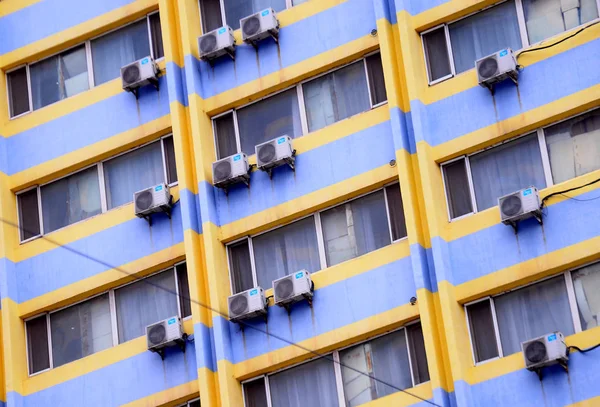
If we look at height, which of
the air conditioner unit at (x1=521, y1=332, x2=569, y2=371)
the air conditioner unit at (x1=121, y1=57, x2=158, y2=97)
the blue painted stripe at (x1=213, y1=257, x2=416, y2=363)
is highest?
the air conditioner unit at (x1=121, y1=57, x2=158, y2=97)

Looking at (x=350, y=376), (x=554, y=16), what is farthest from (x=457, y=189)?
(x=350, y=376)

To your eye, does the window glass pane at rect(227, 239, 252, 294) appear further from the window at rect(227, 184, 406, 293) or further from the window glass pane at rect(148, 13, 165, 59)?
the window glass pane at rect(148, 13, 165, 59)

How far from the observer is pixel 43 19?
125ft

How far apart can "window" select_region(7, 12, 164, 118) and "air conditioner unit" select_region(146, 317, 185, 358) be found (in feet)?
22.6

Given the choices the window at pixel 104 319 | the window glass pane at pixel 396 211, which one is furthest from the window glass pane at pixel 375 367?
the window at pixel 104 319

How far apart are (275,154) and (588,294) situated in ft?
25.2

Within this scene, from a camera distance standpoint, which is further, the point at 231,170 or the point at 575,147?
the point at 231,170

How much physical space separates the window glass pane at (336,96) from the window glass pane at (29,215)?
7.22 m

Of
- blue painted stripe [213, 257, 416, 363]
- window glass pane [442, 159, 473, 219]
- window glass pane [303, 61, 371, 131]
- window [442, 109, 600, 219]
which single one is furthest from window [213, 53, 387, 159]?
blue painted stripe [213, 257, 416, 363]

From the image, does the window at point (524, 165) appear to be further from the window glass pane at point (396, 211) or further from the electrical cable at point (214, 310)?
the electrical cable at point (214, 310)

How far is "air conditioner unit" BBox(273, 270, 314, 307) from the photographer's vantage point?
1275 inches

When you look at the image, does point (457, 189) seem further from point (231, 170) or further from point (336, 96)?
point (231, 170)

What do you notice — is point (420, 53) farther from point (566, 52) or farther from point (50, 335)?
point (50, 335)

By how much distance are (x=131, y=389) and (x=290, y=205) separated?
17.8 feet
